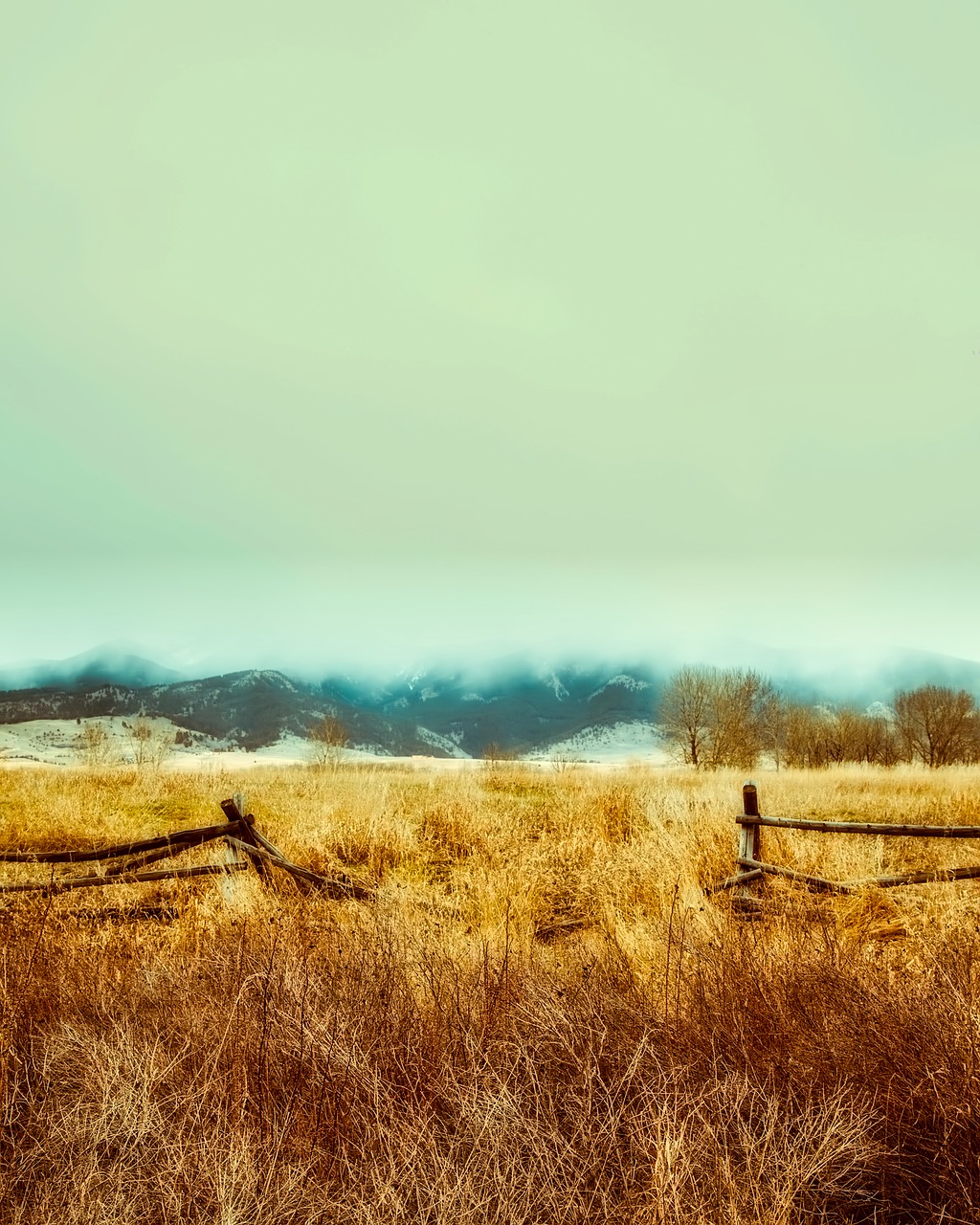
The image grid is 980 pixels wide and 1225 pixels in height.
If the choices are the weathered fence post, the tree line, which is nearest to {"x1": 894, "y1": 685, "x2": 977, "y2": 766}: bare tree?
the tree line

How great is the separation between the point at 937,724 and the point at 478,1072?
56.6m

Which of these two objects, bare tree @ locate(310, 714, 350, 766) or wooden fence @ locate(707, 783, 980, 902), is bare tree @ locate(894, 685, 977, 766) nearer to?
bare tree @ locate(310, 714, 350, 766)

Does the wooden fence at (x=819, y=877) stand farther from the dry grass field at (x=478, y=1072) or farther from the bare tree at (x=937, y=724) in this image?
the bare tree at (x=937, y=724)

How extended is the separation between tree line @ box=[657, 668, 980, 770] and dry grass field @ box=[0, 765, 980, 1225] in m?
35.1

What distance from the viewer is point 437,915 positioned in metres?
5.88

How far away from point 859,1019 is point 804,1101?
18.6 inches

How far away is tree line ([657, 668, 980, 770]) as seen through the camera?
3941 centimetres

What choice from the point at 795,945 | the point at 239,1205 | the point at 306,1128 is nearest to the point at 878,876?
the point at 795,945

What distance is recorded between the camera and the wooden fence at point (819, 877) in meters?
5.46

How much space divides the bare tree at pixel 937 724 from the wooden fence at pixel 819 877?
4963 centimetres

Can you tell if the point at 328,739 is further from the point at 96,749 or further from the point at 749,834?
the point at 749,834

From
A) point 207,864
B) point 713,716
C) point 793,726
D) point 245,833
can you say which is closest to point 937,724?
point 793,726

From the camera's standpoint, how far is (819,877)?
6234 millimetres

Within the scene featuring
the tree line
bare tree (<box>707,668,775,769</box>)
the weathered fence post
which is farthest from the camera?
the tree line
